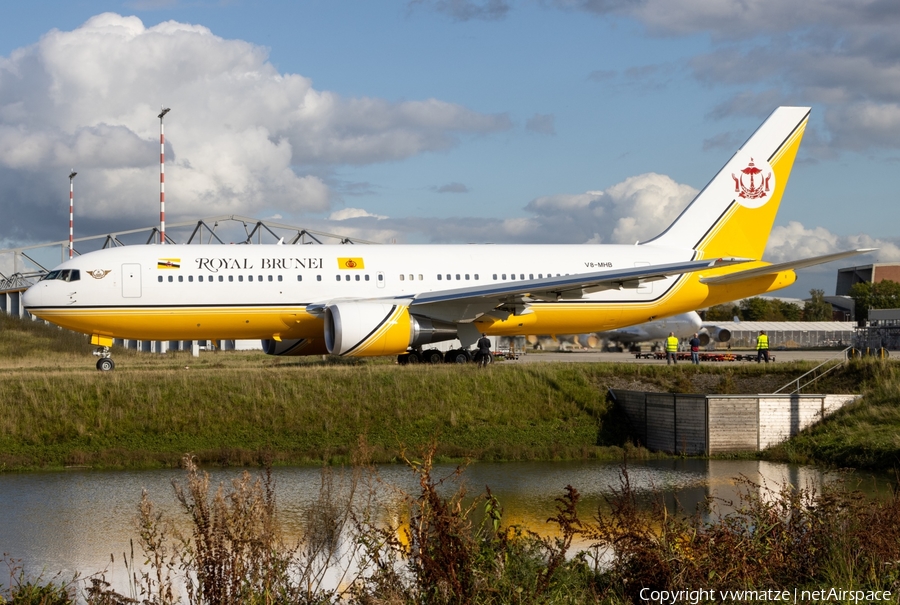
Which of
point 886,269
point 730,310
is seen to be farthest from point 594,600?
point 886,269

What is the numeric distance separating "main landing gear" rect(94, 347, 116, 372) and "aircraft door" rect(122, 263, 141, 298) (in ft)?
7.79

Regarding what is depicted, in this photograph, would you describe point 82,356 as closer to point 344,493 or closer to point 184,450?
point 184,450

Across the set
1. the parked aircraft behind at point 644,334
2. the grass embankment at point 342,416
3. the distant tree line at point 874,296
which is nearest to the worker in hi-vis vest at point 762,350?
the grass embankment at point 342,416

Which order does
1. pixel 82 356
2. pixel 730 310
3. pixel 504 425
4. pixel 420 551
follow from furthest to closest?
pixel 730 310 < pixel 82 356 < pixel 504 425 < pixel 420 551

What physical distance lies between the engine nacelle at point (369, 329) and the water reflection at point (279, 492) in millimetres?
5838

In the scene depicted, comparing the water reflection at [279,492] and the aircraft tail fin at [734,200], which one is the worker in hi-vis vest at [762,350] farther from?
the water reflection at [279,492]

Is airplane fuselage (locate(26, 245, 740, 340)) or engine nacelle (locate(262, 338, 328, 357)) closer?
airplane fuselage (locate(26, 245, 740, 340))

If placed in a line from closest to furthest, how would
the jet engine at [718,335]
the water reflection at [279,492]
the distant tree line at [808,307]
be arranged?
the water reflection at [279,492] → the jet engine at [718,335] → the distant tree line at [808,307]

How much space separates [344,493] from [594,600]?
747cm

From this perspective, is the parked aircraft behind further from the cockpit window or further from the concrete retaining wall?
the cockpit window

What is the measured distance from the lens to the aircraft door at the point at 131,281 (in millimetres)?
28438

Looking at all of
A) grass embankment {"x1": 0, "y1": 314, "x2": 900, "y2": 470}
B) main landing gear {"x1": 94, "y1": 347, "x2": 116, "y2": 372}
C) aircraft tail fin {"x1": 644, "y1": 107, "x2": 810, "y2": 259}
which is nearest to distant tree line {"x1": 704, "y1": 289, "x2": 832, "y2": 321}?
aircraft tail fin {"x1": 644, "y1": 107, "x2": 810, "y2": 259}

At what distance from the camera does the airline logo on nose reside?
100 feet

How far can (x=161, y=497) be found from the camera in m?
18.2
